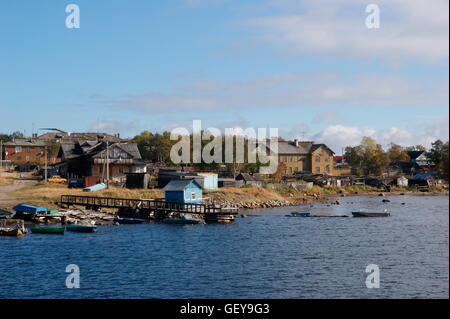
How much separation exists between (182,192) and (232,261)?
27.9 metres

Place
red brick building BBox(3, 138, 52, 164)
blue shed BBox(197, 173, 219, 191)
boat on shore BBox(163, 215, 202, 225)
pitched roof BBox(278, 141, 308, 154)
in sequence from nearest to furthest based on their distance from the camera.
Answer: boat on shore BBox(163, 215, 202, 225) → blue shed BBox(197, 173, 219, 191) → pitched roof BBox(278, 141, 308, 154) → red brick building BBox(3, 138, 52, 164)

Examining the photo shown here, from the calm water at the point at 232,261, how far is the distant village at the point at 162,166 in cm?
2441

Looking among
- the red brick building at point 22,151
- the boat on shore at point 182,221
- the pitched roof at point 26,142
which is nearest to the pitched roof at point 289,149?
the red brick building at point 22,151

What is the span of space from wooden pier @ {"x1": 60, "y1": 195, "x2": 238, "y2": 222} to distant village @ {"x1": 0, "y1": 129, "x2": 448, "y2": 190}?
1009 cm

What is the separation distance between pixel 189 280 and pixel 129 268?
18.4ft

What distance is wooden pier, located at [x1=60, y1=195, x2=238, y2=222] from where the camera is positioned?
67.3m

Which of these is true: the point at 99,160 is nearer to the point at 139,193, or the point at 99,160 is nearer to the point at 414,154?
the point at 139,193

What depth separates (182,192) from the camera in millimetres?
70750

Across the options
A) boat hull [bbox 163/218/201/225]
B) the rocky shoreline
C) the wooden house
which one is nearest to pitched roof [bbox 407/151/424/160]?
the rocky shoreline

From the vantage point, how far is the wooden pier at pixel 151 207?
221 feet

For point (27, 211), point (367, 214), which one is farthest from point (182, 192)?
point (367, 214)

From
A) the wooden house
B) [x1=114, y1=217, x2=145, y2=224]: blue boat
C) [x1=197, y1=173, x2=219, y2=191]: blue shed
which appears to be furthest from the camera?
the wooden house

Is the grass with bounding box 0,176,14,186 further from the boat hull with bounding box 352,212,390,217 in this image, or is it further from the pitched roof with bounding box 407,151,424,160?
the pitched roof with bounding box 407,151,424,160
